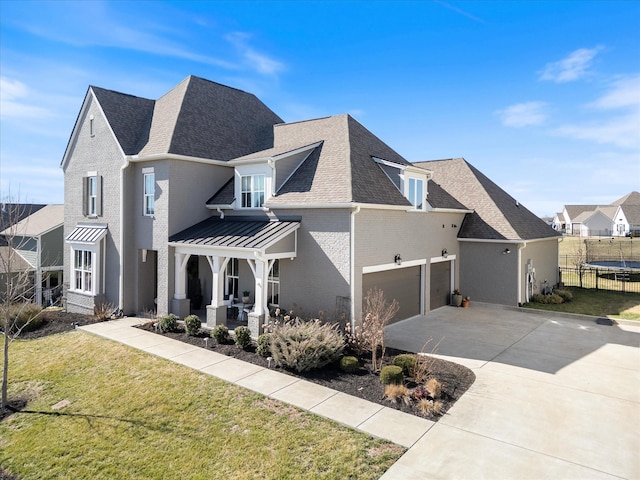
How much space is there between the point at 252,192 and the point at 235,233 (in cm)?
222

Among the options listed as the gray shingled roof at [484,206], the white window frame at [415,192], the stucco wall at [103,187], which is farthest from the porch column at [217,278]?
the gray shingled roof at [484,206]

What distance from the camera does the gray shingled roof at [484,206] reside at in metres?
20.0

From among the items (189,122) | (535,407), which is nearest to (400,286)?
(535,407)

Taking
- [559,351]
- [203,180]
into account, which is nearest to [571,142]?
[559,351]

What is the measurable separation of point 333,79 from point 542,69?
34.9 ft

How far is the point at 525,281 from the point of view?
65.2 ft

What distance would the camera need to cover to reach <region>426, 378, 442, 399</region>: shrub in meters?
9.09

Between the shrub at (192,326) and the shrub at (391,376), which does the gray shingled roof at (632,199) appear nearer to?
the shrub at (391,376)

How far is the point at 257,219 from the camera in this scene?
15961 mm

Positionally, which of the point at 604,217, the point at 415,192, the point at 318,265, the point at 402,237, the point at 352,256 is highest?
the point at 604,217

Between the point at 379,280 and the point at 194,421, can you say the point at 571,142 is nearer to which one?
the point at 379,280

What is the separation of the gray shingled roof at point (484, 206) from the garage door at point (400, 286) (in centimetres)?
515

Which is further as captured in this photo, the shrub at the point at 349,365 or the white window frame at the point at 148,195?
the white window frame at the point at 148,195

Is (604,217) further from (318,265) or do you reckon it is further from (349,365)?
(349,365)
